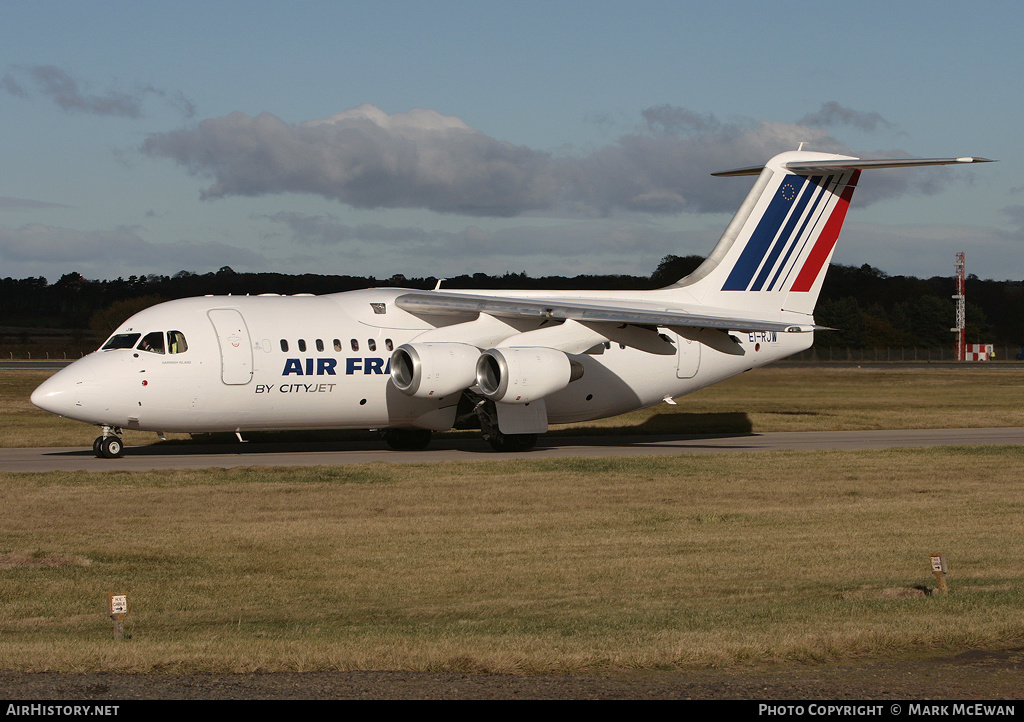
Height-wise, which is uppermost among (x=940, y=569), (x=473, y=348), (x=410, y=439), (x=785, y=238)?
(x=785, y=238)

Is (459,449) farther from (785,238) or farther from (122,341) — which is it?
(785,238)

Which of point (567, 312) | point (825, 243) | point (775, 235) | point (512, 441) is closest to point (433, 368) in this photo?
point (512, 441)

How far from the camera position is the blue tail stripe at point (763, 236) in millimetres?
30188

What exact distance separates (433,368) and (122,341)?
6.57m

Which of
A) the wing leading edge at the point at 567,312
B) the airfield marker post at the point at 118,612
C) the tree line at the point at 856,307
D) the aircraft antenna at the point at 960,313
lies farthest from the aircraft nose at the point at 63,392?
the aircraft antenna at the point at 960,313

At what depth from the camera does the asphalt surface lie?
77.6 ft

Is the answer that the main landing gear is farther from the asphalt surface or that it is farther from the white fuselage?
the white fuselage

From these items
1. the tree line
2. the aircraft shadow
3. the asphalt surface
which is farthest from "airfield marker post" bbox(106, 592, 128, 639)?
the tree line

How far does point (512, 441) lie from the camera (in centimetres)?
2683

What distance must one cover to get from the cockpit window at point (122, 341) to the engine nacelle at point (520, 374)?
7.41m

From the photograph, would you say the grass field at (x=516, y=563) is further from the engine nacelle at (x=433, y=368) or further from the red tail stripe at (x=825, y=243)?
the red tail stripe at (x=825, y=243)

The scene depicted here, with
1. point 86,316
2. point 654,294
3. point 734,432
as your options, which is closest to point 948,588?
point 654,294

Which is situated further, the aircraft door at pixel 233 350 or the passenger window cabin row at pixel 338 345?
the passenger window cabin row at pixel 338 345

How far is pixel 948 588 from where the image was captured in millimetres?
11797
